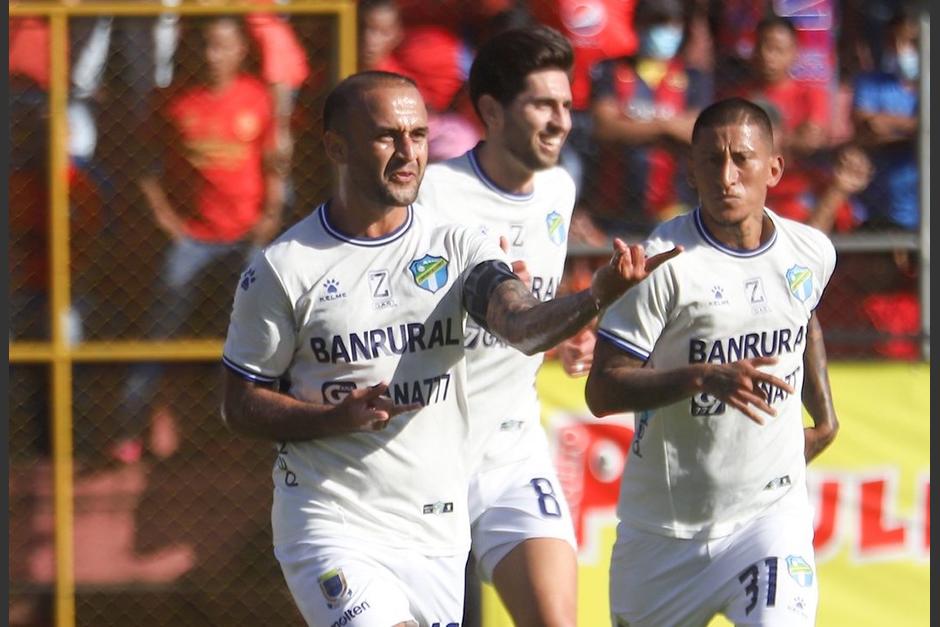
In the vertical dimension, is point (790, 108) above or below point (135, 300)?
above

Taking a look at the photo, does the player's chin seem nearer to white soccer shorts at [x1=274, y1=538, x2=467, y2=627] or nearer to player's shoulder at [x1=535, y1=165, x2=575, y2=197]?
white soccer shorts at [x1=274, y1=538, x2=467, y2=627]

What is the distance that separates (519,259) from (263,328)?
4.38 ft

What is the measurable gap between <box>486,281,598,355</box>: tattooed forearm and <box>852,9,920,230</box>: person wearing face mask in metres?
3.52

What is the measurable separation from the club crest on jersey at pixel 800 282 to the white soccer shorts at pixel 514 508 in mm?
1051

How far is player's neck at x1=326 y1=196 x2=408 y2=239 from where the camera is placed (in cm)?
475

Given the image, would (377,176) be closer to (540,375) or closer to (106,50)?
(540,375)

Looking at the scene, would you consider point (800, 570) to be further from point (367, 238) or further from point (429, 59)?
point (429, 59)

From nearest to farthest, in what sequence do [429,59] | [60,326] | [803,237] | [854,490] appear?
1. [803,237]
2. [854,490]
3. [60,326]
4. [429,59]

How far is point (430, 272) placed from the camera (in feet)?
15.3

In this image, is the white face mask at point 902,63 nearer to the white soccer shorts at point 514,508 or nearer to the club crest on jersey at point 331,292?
the white soccer shorts at point 514,508

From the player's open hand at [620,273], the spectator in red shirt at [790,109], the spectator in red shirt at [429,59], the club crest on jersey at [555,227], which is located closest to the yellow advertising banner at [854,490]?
the spectator in red shirt at [790,109]

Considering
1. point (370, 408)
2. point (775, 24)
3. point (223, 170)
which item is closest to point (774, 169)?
point (370, 408)

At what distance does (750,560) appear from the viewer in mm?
5145

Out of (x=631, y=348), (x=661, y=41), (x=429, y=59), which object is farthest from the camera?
(x=661, y=41)
